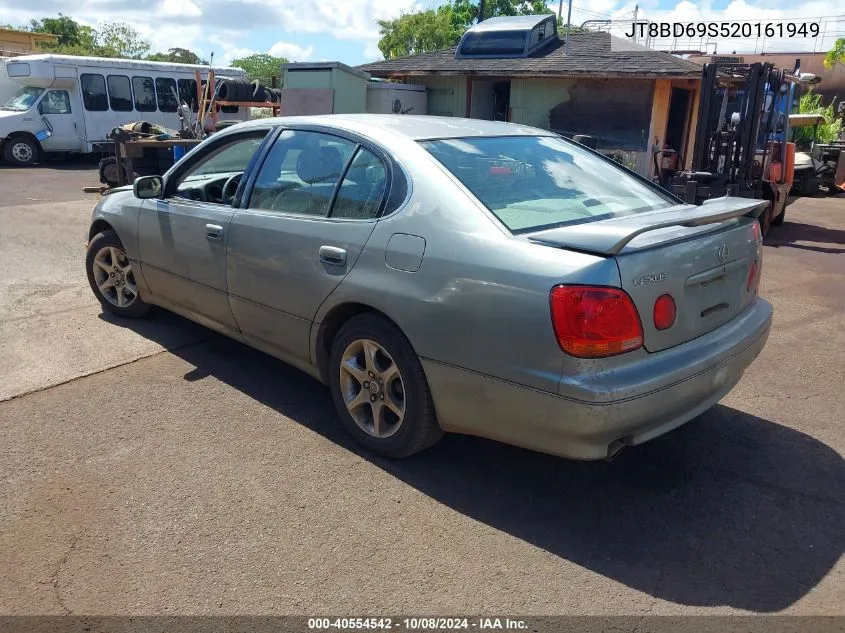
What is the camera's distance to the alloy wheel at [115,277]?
522 cm

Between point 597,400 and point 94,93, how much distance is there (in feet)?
66.6

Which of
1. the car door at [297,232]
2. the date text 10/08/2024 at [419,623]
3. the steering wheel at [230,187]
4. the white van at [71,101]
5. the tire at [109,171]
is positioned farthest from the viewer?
the white van at [71,101]

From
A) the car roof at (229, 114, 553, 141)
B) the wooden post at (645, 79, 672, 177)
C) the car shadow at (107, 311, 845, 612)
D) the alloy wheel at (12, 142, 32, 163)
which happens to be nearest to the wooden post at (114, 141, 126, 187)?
the car roof at (229, 114, 553, 141)

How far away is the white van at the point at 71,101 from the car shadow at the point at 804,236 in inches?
621

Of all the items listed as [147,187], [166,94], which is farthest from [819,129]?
[147,187]

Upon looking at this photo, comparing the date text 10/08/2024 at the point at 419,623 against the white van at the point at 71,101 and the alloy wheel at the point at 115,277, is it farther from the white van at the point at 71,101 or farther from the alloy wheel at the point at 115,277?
the white van at the point at 71,101

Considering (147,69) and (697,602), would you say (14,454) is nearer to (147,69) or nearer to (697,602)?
(697,602)

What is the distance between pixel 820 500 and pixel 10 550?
11.4ft

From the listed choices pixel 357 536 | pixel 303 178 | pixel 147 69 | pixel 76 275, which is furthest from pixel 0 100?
pixel 357 536

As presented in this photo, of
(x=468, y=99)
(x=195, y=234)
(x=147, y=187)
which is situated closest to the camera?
(x=195, y=234)

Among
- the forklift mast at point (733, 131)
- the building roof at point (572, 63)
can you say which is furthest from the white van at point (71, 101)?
the forklift mast at point (733, 131)

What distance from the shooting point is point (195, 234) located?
14.2 feet

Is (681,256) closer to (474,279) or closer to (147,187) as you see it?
(474,279)

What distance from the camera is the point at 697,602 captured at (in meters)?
2.54
